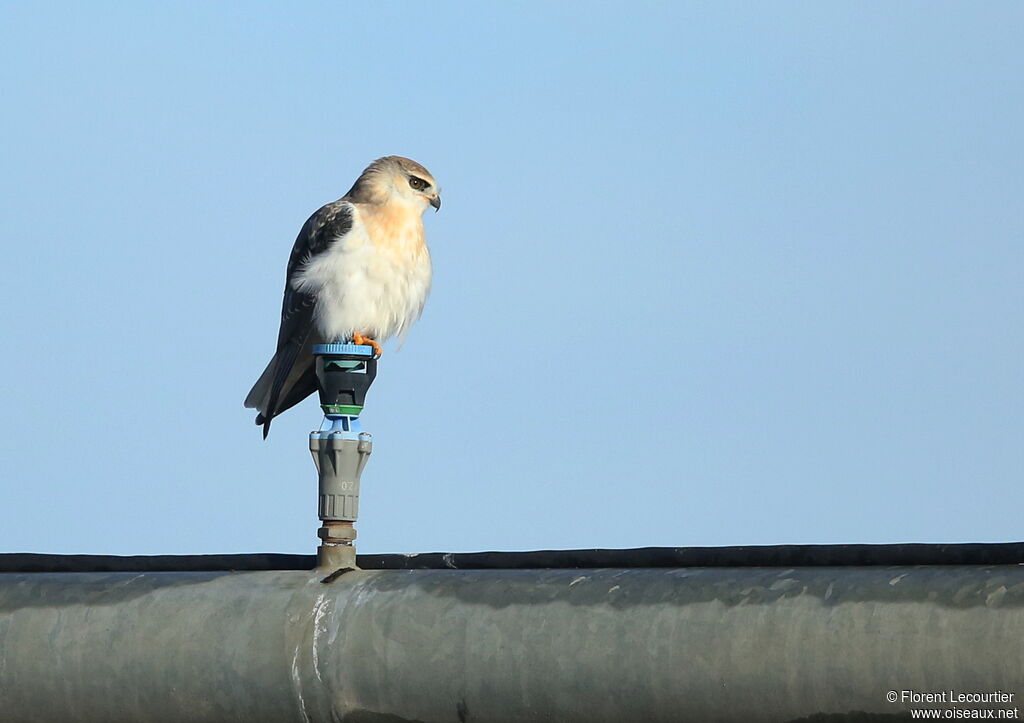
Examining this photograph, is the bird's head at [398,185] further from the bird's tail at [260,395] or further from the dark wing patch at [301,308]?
the bird's tail at [260,395]

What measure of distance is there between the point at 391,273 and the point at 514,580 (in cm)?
434

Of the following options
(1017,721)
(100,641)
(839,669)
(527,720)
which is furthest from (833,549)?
(100,641)

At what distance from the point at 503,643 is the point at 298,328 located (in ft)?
15.2

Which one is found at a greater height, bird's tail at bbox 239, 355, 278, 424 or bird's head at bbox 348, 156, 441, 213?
bird's head at bbox 348, 156, 441, 213

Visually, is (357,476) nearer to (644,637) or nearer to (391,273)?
(644,637)

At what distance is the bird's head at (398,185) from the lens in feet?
29.0

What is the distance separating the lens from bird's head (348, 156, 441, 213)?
8828 millimetres

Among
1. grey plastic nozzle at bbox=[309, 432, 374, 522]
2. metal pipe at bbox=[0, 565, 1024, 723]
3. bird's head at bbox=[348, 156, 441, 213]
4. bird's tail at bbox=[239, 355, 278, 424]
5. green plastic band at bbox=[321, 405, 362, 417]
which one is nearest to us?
metal pipe at bbox=[0, 565, 1024, 723]

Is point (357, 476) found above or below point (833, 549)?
above

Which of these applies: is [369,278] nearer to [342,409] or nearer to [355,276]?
[355,276]

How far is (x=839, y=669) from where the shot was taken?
11.8 feet

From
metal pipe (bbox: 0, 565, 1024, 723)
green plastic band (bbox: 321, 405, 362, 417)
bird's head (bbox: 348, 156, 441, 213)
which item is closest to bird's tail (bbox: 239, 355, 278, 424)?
bird's head (bbox: 348, 156, 441, 213)

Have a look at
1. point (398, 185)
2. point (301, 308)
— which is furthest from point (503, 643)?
point (398, 185)

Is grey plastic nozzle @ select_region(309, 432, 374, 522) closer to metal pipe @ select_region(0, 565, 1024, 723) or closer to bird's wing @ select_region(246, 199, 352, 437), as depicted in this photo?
metal pipe @ select_region(0, 565, 1024, 723)
